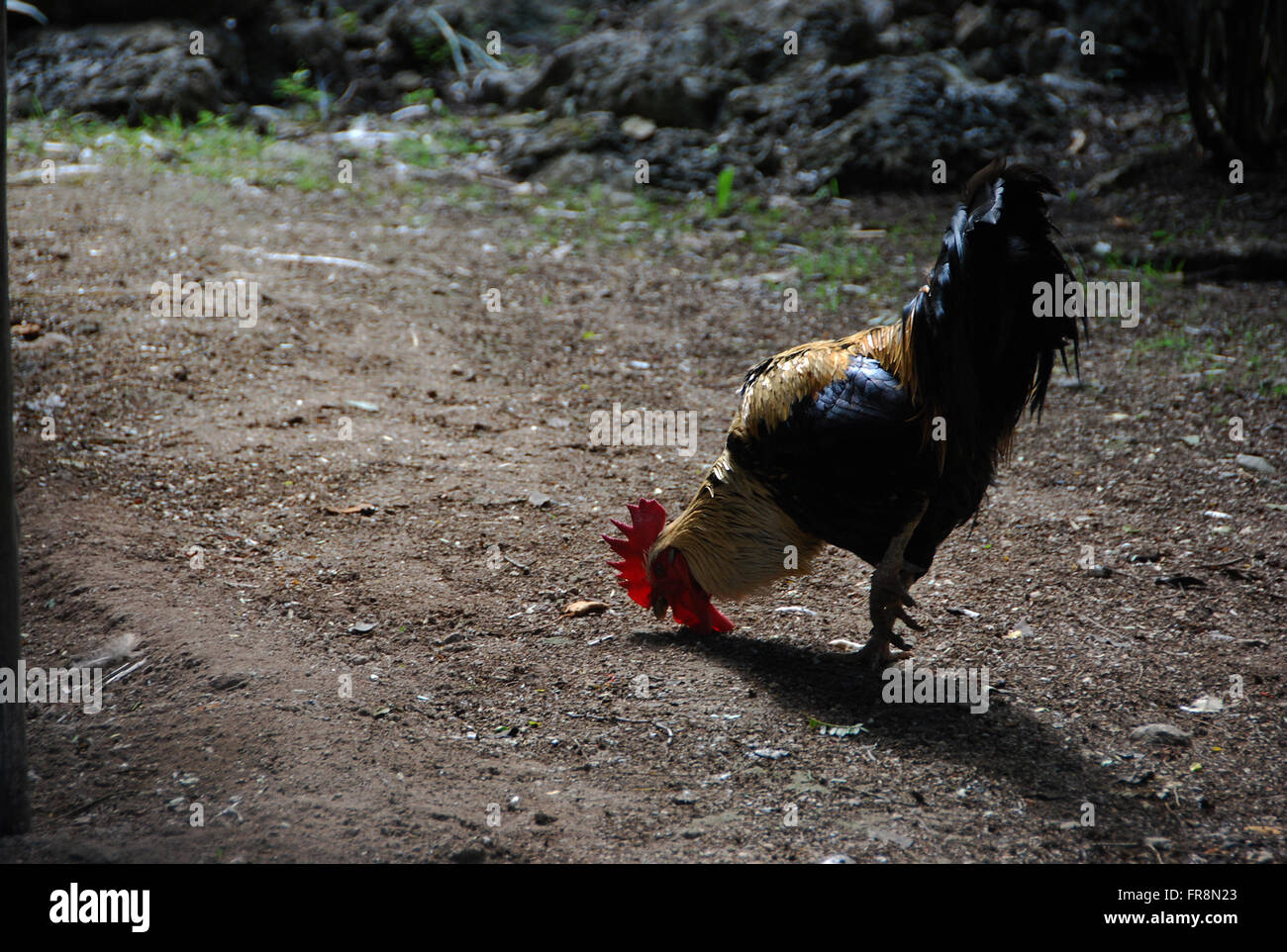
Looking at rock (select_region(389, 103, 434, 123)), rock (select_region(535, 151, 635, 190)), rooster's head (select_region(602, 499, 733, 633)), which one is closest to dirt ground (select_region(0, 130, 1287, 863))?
rooster's head (select_region(602, 499, 733, 633))

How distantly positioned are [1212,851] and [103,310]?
248 inches

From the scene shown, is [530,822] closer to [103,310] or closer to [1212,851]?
[1212,851]

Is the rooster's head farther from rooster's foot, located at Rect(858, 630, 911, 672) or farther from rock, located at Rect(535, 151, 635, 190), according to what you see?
rock, located at Rect(535, 151, 635, 190)

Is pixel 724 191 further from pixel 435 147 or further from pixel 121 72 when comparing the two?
pixel 121 72

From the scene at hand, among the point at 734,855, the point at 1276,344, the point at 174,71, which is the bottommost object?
the point at 734,855

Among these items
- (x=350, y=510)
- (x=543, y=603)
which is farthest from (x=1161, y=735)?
(x=350, y=510)

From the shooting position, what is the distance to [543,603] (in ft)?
14.1

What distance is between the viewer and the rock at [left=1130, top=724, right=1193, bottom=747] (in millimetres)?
3285

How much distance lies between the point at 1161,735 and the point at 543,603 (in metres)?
2.26

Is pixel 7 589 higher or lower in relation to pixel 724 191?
lower

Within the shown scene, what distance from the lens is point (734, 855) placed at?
9.07 ft

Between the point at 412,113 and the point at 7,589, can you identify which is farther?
the point at 412,113

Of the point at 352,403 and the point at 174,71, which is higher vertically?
the point at 174,71

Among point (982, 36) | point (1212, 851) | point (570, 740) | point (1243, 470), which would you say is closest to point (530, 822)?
point (570, 740)
